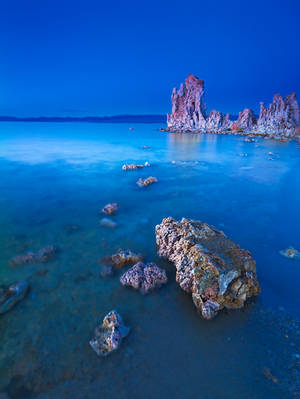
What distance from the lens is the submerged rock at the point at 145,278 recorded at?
4965 millimetres

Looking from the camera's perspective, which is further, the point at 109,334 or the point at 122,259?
the point at 122,259

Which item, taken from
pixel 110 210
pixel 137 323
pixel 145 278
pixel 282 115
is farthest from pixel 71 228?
pixel 282 115

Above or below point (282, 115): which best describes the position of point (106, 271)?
below

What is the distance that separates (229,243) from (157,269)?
2.09 meters

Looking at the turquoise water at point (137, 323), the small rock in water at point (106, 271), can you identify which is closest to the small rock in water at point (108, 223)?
the turquoise water at point (137, 323)

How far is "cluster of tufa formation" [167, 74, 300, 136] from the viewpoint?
6856 centimetres

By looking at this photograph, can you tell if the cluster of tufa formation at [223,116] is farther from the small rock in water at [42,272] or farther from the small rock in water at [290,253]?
the small rock in water at [42,272]

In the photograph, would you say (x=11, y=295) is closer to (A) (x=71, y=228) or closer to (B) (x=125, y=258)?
(B) (x=125, y=258)

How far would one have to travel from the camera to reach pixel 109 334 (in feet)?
12.3

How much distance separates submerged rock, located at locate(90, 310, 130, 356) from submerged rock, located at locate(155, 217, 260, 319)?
171cm

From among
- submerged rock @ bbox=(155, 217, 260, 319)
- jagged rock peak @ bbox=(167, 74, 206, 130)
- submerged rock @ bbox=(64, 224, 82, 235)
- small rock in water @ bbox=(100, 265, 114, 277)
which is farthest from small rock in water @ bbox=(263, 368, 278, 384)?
jagged rock peak @ bbox=(167, 74, 206, 130)

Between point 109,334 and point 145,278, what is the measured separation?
1.58 meters

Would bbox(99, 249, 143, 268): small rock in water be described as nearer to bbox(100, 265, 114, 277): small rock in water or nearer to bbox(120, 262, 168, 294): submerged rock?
bbox(100, 265, 114, 277): small rock in water

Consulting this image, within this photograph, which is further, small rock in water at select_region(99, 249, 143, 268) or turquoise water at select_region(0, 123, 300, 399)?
small rock in water at select_region(99, 249, 143, 268)
